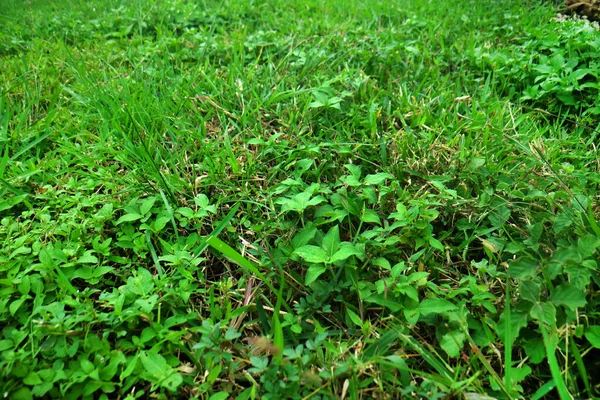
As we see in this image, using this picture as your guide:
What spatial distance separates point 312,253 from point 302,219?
9.3 inches

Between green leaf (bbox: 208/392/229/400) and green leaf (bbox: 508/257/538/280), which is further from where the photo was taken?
green leaf (bbox: 508/257/538/280)

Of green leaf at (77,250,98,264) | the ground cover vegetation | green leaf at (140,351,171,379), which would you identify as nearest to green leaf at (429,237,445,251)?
the ground cover vegetation

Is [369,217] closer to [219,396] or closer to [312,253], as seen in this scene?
[312,253]

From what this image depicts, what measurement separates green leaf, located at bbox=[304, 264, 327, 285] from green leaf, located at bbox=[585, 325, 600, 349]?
0.83m

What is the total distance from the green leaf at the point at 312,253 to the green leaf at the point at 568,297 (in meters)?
0.73

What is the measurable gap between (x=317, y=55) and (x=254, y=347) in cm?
209

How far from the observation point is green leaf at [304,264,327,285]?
151 centimetres

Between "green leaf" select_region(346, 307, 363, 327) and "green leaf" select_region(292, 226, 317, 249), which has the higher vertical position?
"green leaf" select_region(292, 226, 317, 249)

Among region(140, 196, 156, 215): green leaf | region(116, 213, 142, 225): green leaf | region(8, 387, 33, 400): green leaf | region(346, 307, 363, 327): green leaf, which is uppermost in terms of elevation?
region(140, 196, 156, 215): green leaf

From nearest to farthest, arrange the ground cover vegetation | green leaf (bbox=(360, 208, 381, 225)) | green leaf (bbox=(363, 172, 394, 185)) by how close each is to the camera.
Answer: the ground cover vegetation → green leaf (bbox=(360, 208, 381, 225)) → green leaf (bbox=(363, 172, 394, 185))

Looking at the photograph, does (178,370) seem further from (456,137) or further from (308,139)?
(456,137)

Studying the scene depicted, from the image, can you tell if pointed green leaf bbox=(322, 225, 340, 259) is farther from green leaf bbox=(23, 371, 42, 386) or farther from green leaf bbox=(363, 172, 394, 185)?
green leaf bbox=(23, 371, 42, 386)

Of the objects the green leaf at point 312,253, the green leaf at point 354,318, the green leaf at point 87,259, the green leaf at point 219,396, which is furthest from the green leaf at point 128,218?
the green leaf at point 354,318

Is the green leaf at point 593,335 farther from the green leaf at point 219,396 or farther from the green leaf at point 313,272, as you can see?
the green leaf at point 219,396
